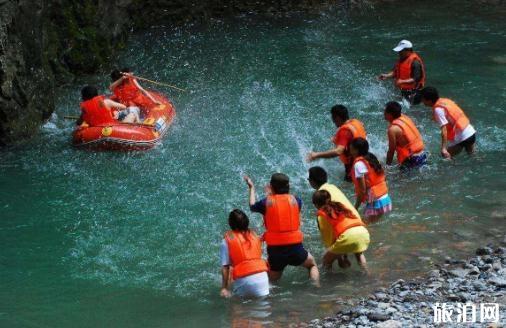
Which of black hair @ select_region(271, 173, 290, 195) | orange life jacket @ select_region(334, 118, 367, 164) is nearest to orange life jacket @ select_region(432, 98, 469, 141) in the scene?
orange life jacket @ select_region(334, 118, 367, 164)

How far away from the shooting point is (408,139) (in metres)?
11.0

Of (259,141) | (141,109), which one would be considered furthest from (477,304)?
(141,109)

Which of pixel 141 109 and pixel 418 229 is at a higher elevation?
pixel 141 109

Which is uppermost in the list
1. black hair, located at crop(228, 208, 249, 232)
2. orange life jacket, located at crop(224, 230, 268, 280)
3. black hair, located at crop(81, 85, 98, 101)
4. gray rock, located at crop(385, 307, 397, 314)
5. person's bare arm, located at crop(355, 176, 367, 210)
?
black hair, located at crop(81, 85, 98, 101)

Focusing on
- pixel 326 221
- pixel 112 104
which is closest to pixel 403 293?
pixel 326 221

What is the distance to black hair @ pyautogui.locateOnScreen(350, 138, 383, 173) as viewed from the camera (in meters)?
9.61

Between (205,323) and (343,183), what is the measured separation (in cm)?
400

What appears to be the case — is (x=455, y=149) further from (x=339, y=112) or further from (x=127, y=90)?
(x=127, y=90)

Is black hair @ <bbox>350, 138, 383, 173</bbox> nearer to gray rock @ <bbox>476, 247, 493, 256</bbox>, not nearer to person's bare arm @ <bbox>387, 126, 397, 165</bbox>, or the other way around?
person's bare arm @ <bbox>387, 126, 397, 165</bbox>

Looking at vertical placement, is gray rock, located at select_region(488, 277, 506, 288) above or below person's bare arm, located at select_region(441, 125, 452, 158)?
below

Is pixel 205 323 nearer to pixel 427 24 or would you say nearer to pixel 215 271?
pixel 215 271

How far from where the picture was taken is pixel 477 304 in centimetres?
797

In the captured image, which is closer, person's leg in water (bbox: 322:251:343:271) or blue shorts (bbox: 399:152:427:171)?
person's leg in water (bbox: 322:251:343:271)

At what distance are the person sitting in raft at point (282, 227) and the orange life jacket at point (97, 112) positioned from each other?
5587 mm
